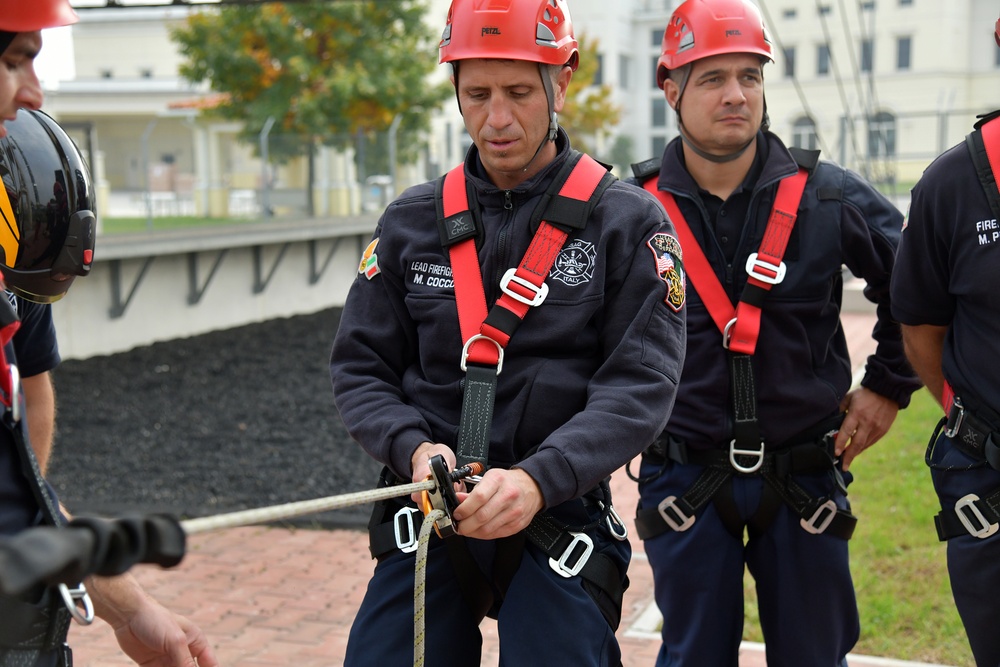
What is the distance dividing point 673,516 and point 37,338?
6.90 ft

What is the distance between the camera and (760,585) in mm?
3939

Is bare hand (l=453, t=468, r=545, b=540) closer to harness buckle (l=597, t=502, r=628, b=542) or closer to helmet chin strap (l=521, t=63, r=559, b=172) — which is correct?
harness buckle (l=597, t=502, r=628, b=542)

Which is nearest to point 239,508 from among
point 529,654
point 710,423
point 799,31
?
point 710,423

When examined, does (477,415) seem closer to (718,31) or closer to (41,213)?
(41,213)

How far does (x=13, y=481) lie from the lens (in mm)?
2291

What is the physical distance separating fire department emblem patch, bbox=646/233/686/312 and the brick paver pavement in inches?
99.6

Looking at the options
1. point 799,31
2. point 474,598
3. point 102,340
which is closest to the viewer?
point 474,598

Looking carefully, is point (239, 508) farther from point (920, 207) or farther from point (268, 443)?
point (920, 207)

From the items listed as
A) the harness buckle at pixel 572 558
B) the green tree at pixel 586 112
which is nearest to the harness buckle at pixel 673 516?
the harness buckle at pixel 572 558

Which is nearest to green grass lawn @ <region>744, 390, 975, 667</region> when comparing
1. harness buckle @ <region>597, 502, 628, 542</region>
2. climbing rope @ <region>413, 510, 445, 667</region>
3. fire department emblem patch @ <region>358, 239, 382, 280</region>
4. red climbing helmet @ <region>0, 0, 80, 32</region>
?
harness buckle @ <region>597, 502, 628, 542</region>

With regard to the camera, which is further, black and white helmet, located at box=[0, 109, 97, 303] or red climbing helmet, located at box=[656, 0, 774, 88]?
red climbing helmet, located at box=[656, 0, 774, 88]

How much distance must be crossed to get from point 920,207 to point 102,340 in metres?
11.6

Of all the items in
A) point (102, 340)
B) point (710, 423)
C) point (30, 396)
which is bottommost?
point (102, 340)

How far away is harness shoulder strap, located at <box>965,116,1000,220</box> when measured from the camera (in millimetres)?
3223
